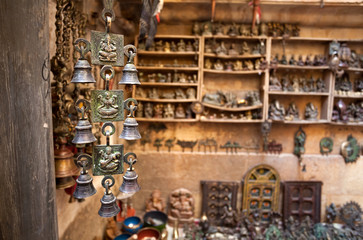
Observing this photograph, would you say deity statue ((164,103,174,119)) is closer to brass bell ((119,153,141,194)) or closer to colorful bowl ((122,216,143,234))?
colorful bowl ((122,216,143,234))

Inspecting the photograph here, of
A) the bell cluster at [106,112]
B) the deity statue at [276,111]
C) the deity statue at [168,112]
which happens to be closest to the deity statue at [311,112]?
the deity statue at [276,111]

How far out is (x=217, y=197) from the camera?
153 inches

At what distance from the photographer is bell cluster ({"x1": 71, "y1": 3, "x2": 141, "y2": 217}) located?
1.37 metres

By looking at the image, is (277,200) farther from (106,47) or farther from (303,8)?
(106,47)

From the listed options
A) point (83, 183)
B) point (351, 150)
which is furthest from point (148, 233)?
point (351, 150)

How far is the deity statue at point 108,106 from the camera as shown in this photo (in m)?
1.43

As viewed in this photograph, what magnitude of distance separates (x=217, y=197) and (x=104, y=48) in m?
3.26

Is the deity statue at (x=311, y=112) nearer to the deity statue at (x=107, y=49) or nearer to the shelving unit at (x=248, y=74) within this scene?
the shelving unit at (x=248, y=74)

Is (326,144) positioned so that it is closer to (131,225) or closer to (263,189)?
(263,189)

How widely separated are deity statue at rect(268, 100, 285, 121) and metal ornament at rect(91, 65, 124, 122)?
295 cm

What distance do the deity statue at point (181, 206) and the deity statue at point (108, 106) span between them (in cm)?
277

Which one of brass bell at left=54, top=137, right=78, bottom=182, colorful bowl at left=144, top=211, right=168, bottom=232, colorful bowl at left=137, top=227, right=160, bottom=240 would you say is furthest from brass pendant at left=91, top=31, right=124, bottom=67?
colorful bowl at left=144, top=211, right=168, bottom=232

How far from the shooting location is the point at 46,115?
1.34 metres

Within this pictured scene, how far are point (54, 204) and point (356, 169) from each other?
185 inches
